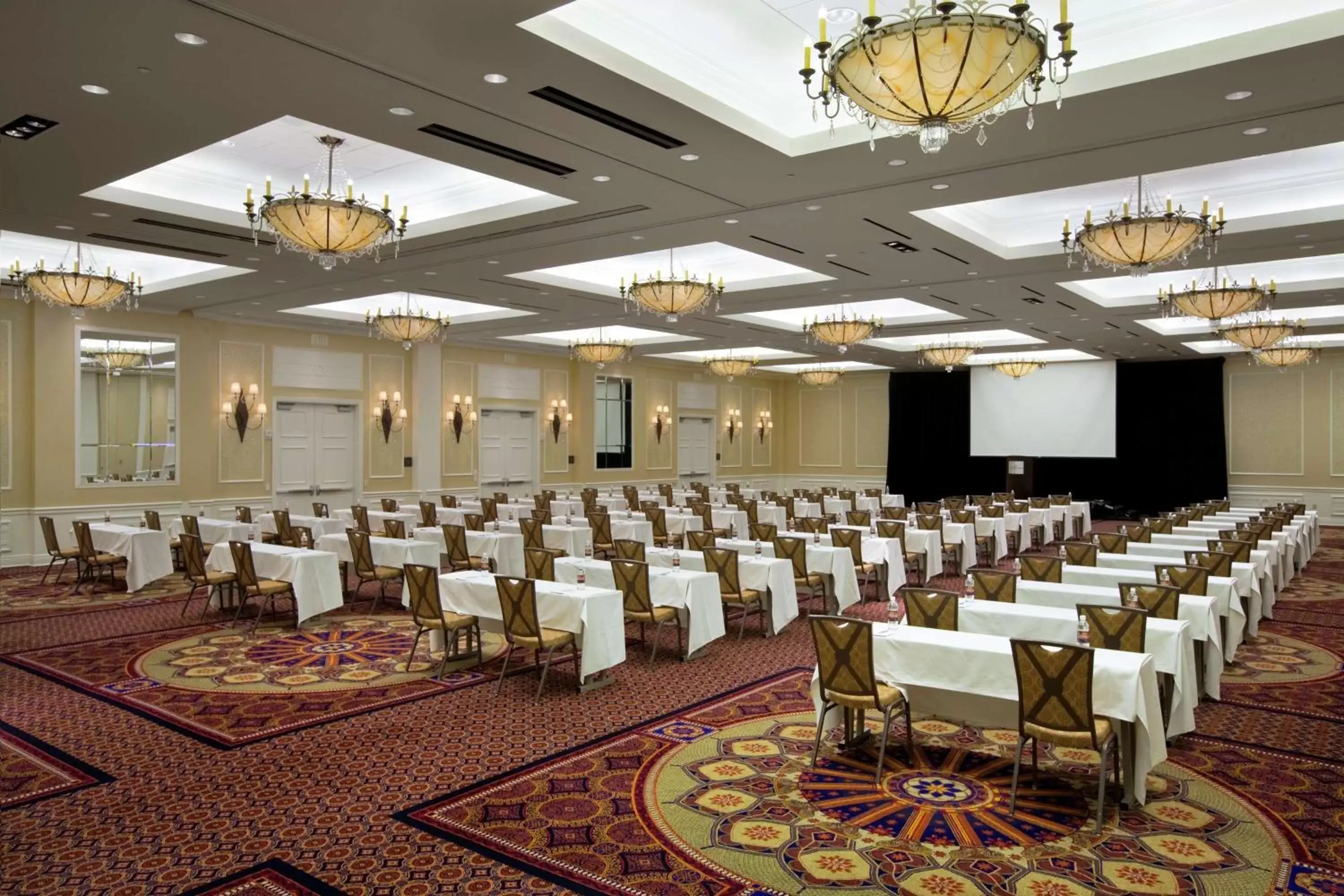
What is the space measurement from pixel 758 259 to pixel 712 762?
865cm

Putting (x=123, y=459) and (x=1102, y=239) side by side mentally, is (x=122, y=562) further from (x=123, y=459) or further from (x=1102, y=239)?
(x=1102, y=239)

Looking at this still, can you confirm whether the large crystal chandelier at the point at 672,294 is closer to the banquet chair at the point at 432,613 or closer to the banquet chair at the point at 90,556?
the banquet chair at the point at 432,613

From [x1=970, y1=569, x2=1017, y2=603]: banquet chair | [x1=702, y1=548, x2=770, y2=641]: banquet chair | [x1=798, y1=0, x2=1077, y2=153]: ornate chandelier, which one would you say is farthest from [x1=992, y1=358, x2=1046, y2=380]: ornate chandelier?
[x1=798, y1=0, x2=1077, y2=153]: ornate chandelier

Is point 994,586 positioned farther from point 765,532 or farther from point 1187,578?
point 765,532

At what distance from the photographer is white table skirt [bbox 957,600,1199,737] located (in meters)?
5.44

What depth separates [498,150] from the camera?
673 cm

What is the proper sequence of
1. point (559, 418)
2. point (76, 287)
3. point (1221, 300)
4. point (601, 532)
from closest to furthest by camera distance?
point (76, 287) → point (1221, 300) → point (601, 532) → point (559, 418)

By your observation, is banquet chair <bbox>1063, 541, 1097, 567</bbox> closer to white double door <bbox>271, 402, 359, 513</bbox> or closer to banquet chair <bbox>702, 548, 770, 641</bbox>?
banquet chair <bbox>702, 548, 770, 641</bbox>

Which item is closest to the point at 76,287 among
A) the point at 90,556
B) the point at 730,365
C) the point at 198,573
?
the point at 198,573

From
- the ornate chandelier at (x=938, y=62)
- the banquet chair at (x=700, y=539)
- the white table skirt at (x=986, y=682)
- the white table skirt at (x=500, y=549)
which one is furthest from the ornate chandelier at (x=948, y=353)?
the ornate chandelier at (x=938, y=62)

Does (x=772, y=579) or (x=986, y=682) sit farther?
(x=772, y=579)

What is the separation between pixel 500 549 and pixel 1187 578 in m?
7.23

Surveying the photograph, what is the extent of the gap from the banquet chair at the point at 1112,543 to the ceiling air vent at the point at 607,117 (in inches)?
254

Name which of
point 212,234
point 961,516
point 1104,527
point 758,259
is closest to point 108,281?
point 212,234
